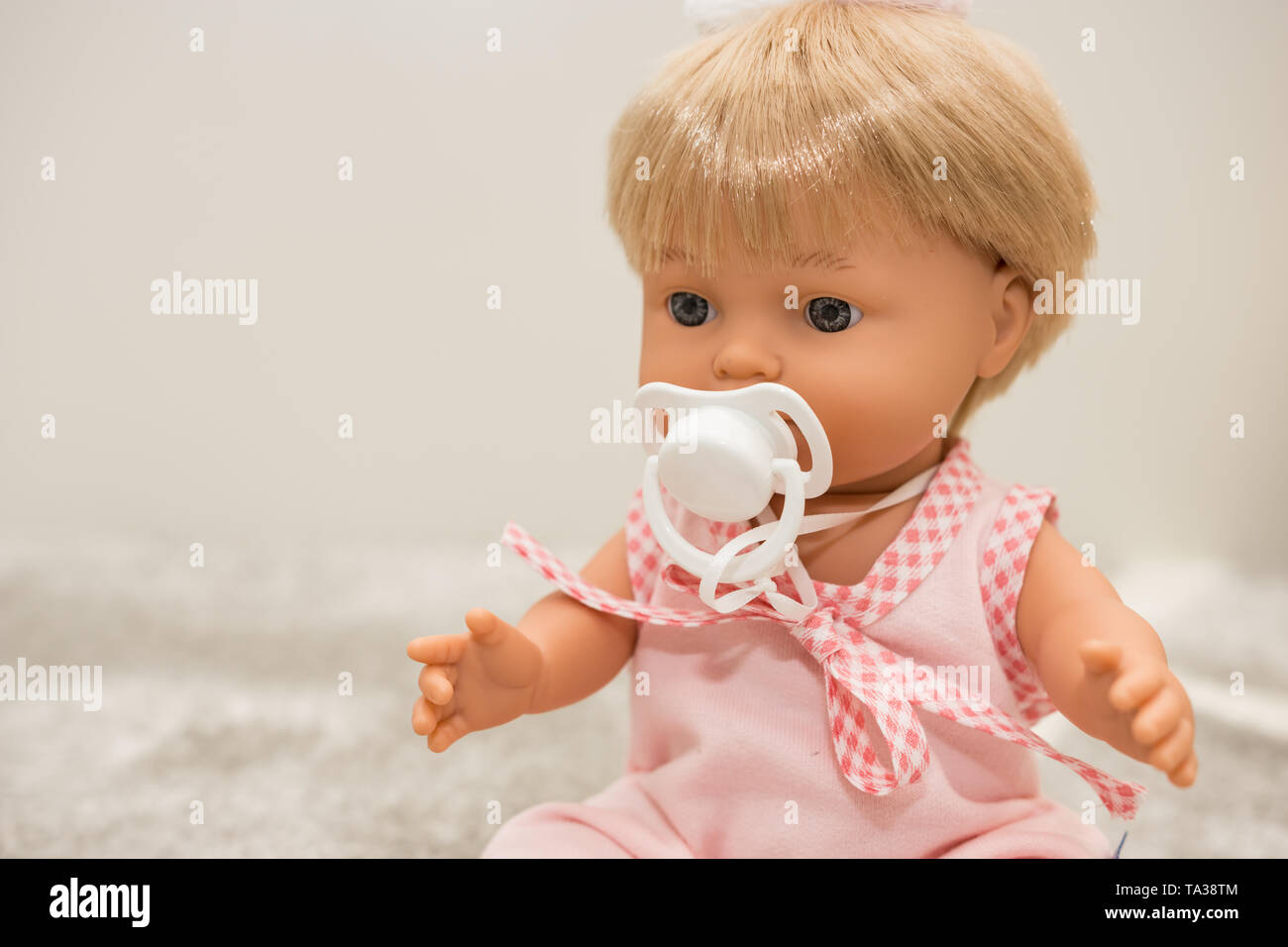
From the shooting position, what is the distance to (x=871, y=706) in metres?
0.87

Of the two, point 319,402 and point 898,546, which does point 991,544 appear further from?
point 319,402

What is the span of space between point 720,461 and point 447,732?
0.27 metres

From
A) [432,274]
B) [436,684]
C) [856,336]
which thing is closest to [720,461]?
[856,336]

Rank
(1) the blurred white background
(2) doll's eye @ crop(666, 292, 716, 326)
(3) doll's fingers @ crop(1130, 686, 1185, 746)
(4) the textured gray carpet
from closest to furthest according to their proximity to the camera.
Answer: (3) doll's fingers @ crop(1130, 686, 1185, 746)
(2) doll's eye @ crop(666, 292, 716, 326)
(4) the textured gray carpet
(1) the blurred white background

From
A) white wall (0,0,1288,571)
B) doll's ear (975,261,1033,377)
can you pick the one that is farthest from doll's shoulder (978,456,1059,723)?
white wall (0,0,1288,571)

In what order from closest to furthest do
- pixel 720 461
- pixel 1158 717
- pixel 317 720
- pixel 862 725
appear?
pixel 1158 717, pixel 720 461, pixel 862 725, pixel 317 720

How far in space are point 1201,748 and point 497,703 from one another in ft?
2.82

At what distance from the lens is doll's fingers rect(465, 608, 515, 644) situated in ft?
2.78

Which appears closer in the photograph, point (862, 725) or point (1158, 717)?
point (1158, 717)

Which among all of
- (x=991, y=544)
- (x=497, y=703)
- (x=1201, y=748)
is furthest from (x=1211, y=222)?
(x=497, y=703)

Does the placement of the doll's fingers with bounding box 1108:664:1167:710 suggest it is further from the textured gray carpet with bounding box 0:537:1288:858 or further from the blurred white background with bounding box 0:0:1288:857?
the blurred white background with bounding box 0:0:1288:857

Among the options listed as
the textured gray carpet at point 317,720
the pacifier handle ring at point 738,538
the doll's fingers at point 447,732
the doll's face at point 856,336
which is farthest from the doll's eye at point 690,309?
the textured gray carpet at point 317,720

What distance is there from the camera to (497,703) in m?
0.92

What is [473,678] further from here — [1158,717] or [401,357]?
[401,357]
